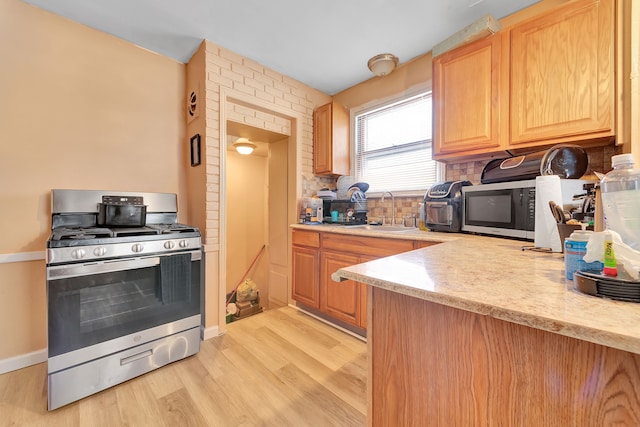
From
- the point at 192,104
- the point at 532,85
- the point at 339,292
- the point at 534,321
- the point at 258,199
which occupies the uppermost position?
the point at 192,104

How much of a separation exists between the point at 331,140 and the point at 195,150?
54.4 inches

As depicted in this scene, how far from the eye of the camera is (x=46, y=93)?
1884 millimetres

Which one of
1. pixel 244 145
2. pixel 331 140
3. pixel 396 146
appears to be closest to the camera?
pixel 396 146

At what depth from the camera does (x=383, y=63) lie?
7.95 ft

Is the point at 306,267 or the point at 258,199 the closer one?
the point at 306,267

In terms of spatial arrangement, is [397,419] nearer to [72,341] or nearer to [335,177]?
[72,341]

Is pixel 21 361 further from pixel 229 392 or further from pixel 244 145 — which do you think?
pixel 244 145

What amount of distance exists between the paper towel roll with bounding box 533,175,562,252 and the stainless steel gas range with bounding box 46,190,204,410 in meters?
2.05

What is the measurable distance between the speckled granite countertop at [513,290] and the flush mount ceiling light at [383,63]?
2073 millimetres

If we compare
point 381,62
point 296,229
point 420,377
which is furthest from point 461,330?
point 381,62

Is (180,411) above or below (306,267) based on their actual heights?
below

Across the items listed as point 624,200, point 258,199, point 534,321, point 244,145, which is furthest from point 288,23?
point 258,199

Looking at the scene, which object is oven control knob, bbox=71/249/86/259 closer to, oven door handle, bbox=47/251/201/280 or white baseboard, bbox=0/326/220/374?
oven door handle, bbox=47/251/201/280

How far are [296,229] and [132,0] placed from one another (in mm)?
2171
